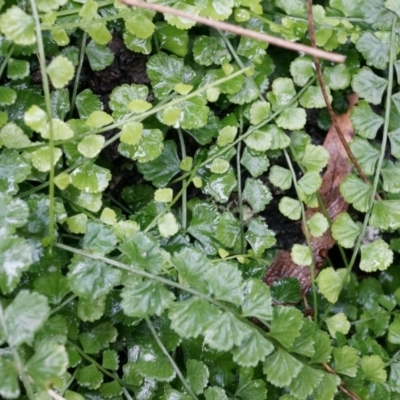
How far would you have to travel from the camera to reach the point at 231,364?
1.17 meters

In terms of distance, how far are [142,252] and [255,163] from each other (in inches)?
16.0

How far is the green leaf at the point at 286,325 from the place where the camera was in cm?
105

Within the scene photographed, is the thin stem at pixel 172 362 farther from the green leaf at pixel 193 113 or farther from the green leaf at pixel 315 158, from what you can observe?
the green leaf at pixel 315 158

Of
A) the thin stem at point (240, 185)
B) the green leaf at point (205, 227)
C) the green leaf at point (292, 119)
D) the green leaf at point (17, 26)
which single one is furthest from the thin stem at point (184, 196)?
the green leaf at point (17, 26)

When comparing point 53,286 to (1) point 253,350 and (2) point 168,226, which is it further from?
(1) point 253,350

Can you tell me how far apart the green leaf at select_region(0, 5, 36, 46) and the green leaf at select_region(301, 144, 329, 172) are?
Result: 2.25ft

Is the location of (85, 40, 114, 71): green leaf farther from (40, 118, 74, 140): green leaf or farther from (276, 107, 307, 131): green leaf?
(276, 107, 307, 131): green leaf

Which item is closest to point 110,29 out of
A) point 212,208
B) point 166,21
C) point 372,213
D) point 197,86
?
point 166,21

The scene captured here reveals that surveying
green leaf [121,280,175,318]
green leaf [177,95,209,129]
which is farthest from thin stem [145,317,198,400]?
green leaf [177,95,209,129]

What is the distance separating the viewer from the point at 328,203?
55.4 inches

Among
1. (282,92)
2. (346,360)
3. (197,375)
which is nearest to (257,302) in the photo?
(197,375)

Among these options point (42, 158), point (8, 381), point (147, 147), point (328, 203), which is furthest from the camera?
point (328, 203)

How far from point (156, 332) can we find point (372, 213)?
57 centimetres

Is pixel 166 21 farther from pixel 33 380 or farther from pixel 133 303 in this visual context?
pixel 33 380
